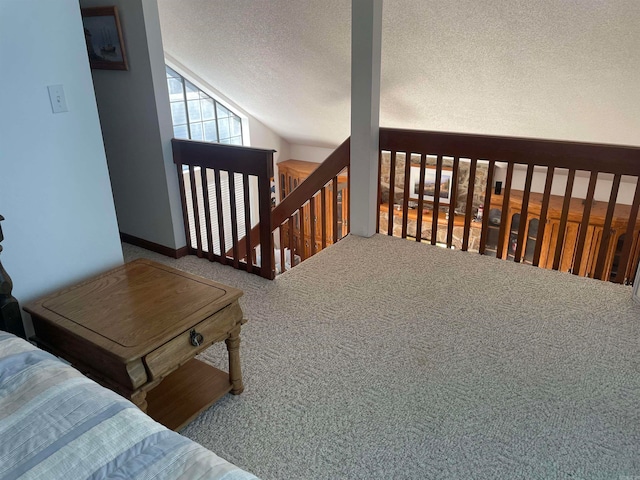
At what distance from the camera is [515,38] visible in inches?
149

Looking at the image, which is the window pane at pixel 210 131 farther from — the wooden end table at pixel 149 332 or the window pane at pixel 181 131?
the wooden end table at pixel 149 332

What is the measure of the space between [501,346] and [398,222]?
5445 millimetres

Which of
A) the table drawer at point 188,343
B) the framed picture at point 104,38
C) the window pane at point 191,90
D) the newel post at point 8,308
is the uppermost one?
the framed picture at point 104,38

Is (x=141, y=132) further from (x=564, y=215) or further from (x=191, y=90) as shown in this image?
(x=191, y=90)

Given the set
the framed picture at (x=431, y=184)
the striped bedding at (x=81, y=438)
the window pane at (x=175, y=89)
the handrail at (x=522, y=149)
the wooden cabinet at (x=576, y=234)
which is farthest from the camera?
the window pane at (x=175, y=89)

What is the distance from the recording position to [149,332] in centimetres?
155

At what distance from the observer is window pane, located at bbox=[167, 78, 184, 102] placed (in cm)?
753

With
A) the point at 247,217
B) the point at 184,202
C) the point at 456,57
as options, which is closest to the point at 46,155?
the point at 247,217

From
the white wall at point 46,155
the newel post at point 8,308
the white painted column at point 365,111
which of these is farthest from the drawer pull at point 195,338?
the white painted column at point 365,111

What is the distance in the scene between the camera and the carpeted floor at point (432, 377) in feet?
5.45

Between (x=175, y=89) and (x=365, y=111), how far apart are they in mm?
5308

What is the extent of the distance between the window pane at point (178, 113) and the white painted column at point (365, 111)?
17.0 ft

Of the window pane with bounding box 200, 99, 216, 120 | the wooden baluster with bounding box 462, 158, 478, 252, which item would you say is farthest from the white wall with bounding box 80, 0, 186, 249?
the window pane with bounding box 200, 99, 216, 120

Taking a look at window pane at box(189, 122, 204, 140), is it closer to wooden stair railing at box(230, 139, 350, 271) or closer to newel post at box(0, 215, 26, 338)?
wooden stair railing at box(230, 139, 350, 271)
